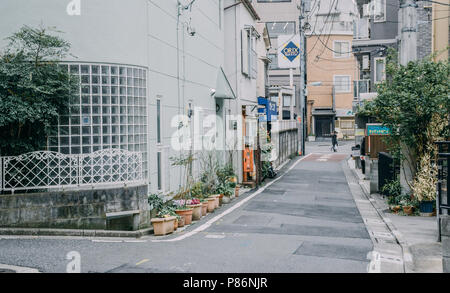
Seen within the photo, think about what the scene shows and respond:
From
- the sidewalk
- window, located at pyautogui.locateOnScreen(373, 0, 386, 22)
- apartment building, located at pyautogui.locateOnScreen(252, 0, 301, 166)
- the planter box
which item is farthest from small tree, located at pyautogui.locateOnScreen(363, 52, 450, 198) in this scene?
apartment building, located at pyautogui.locateOnScreen(252, 0, 301, 166)

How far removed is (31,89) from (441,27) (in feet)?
71.2

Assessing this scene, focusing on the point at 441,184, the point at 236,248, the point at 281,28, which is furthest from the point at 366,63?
the point at 236,248

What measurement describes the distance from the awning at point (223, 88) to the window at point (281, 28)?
43261 mm

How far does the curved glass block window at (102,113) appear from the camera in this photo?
11086 millimetres

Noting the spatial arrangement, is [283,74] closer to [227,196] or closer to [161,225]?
[227,196]

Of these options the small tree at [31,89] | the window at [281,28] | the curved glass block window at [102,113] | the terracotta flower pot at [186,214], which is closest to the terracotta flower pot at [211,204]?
the terracotta flower pot at [186,214]

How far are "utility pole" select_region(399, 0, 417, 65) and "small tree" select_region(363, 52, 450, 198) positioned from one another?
0.44 m

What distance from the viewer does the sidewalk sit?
8.84 m

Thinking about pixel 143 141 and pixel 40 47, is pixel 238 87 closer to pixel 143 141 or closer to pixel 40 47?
pixel 143 141

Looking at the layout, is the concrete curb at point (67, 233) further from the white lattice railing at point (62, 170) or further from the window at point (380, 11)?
the window at point (380, 11)

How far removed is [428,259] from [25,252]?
304 inches

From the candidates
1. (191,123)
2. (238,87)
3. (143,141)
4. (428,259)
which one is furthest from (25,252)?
Result: (238,87)

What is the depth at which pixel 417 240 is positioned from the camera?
11.0 meters

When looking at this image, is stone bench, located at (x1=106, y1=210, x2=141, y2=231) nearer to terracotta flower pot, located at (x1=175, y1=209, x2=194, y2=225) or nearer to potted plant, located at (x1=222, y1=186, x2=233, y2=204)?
terracotta flower pot, located at (x1=175, y1=209, x2=194, y2=225)
